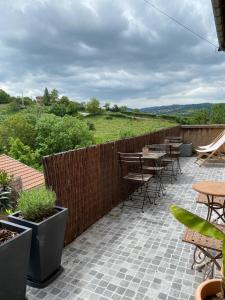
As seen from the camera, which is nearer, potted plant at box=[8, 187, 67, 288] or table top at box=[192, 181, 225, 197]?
potted plant at box=[8, 187, 67, 288]

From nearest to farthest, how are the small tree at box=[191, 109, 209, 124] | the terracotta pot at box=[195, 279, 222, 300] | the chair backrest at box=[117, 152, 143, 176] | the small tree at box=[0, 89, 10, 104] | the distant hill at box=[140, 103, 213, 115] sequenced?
the terracotta pot at box=[195, 279, 222, 300], the chair backrest at box=[117, 152, 143, 176], the small tree at box=[191, 109, 209, 124], the distant hill at box=[140, 103, 213, 115], the small tree at box=[0, 89, 10, 104]

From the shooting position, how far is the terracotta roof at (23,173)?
6.98 meters

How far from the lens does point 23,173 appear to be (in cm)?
771

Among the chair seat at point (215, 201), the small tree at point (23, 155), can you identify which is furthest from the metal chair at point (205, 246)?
the small tree at point (23, 155)

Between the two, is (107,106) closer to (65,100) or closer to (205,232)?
(65,100)

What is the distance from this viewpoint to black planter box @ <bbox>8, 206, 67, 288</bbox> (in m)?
2.55

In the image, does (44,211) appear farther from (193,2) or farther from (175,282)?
(193,2)

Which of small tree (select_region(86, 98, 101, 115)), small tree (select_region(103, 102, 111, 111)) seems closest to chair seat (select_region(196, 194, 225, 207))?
small tree (select_region(86, 98, 101, 115))

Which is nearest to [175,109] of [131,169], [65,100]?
[65,100]

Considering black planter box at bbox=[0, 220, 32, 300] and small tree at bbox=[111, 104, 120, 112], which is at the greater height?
small tree at bbox=[111, 104, 120, 112]

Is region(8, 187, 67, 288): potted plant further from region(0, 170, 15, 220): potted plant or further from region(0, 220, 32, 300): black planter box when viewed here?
region(0, 170, 15, 220): potted plant

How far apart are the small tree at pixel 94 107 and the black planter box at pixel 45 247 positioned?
4054 centimetres

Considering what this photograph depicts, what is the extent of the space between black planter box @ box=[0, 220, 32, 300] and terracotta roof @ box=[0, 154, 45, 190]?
4.60m

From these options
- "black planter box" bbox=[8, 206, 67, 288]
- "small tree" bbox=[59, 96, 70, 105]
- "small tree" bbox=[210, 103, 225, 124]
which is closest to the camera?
"black planter box" bbox=[8, 206, 67, 288]
